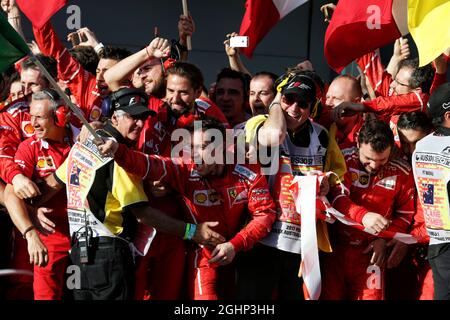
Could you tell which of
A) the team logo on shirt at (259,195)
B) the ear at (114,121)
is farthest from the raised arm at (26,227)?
the team logo on shirt at (259,195)

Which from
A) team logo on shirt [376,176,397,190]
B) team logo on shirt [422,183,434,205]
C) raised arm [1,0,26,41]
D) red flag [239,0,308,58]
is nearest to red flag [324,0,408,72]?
red flag [239,0,308,58]

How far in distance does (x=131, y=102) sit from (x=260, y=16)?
1843mm

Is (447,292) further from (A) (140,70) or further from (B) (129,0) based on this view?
(B) (129,0)

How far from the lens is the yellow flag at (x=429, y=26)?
5.60 meters

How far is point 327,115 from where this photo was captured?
6.02m

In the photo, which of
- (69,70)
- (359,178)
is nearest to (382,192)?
(359,178)

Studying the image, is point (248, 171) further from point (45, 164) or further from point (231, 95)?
point (45, 164)

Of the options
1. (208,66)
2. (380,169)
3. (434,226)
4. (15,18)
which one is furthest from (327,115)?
(208,66)

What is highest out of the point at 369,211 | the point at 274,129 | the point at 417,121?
the point at 417,121

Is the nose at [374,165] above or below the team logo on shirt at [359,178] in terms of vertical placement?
above

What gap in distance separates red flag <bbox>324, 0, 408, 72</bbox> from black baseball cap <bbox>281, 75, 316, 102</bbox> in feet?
2.26

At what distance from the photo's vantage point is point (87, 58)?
716 centimetres

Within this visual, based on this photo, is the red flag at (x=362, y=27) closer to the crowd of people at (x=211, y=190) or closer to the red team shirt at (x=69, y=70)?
the crowd of people at (x=211, y=190)

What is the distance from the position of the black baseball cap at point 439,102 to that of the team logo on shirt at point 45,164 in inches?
90.5
